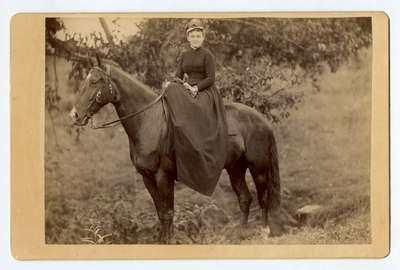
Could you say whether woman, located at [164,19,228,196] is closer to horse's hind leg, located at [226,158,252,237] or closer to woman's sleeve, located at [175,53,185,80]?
woman's sleeve, located at [175,53,185,80]

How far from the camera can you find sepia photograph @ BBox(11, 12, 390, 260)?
4.98m

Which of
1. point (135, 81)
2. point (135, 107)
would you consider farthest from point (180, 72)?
point (135, 107)

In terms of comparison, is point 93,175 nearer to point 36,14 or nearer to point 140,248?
point 140,248

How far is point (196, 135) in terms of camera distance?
4770mm

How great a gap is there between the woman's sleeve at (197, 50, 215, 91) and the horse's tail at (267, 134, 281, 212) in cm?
76

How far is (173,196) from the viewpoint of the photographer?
493 centimetres

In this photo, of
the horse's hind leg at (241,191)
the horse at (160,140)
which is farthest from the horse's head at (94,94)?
the horse's hind leg at (241,191)

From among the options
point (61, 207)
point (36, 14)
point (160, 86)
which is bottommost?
point (61, 207)

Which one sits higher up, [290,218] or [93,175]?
[93,175]

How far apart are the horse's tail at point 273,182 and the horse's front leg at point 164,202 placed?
0.88m

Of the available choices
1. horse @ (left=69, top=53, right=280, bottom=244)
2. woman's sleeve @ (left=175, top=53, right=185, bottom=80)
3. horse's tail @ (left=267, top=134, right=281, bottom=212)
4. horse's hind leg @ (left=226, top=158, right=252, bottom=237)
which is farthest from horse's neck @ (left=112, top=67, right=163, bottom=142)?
horse's tail @ (left=267, top=134, right=281, bottom=212)

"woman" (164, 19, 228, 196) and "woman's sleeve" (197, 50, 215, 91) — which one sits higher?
"woman's sleeve" (197, 50, 215, 91)
